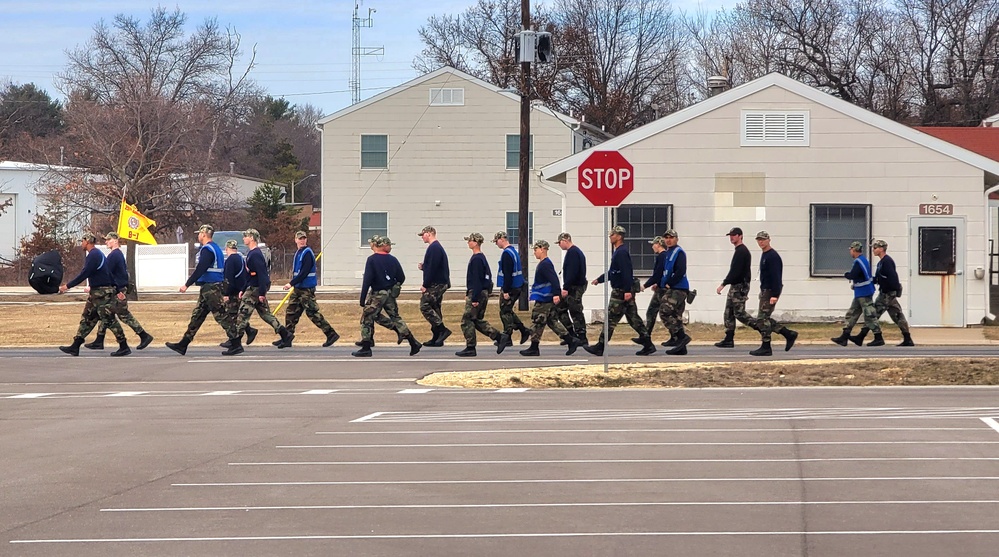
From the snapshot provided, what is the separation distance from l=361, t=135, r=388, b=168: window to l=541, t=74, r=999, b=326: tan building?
20.1m

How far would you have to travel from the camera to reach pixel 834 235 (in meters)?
24.4

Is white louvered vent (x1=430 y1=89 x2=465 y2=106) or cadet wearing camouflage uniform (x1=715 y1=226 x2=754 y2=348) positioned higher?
white louvered vent (x1=430 y1=89 x2=465 y2=106)

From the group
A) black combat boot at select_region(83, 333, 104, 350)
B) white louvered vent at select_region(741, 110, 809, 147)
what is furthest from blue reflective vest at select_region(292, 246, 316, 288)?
white louvered vent at select_region(741, 110, 809, 147)

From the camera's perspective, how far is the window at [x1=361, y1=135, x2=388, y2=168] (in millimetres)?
44031

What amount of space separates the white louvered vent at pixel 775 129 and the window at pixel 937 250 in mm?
2774

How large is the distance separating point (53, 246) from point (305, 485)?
45.5 metres

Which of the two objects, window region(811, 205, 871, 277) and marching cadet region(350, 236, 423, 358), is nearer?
marching cadet region(350, 236, 423, 358)

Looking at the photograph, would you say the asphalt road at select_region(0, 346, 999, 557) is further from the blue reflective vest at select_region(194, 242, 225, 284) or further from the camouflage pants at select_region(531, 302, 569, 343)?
the blue reflective vest at select_region(194, 242, 225, 284)

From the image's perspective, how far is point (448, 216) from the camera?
44125mm

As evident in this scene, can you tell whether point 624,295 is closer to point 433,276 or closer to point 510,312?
point 510,312

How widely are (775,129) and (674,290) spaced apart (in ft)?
23.1

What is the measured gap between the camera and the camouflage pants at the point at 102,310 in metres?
19.1

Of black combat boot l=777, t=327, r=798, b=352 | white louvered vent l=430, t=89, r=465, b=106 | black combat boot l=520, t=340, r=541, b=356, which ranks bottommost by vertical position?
black combat boot l=520, t=340, r=541, b=356

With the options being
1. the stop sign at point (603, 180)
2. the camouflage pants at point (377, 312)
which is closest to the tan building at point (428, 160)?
the camouflage pants at point (377, 312)
